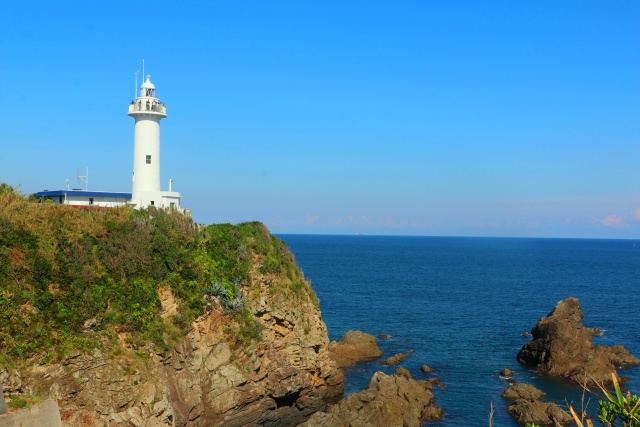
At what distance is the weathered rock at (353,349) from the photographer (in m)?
44.1

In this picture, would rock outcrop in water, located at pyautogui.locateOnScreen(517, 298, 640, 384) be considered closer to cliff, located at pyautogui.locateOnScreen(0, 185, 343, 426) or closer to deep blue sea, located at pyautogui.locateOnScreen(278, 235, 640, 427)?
deep blue sea, located at pyautogui.locateOnScreen(278, 235, 640, 427)

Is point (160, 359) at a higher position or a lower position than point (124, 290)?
lower

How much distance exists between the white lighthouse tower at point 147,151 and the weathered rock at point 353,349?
56.4 ft

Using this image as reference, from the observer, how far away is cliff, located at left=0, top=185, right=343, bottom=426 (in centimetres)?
2320

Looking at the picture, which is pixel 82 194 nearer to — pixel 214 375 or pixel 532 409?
pixel 214 375

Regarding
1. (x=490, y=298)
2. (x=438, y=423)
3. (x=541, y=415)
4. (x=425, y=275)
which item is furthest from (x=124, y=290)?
(x=425, y=275)

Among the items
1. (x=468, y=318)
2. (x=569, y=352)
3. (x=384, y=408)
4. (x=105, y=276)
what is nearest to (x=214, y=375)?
(x=105, y=276)

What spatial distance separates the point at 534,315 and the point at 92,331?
5303cm

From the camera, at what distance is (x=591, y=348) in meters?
43.1

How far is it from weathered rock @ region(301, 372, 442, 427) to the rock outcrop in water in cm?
1291

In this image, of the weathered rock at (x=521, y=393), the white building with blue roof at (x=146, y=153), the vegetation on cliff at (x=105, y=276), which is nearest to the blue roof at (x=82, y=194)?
the white building with blue roof at (x=146, y=153)

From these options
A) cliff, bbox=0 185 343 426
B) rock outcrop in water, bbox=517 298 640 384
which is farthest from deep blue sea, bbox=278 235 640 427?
cliff, bbox=0 185 343 426

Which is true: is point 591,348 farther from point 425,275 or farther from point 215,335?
point 425,275

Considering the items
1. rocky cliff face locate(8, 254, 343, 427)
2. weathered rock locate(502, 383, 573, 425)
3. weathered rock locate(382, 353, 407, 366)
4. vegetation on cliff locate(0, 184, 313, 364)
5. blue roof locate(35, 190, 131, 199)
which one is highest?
blue roof locate(35, 190, 131, 199)
